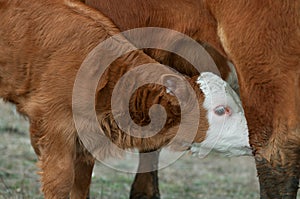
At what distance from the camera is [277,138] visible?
5785 millimetres

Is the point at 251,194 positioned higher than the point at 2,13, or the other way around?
the point at 2,13

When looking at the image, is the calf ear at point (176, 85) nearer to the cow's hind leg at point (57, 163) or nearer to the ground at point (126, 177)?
the cow's hind leg at point (57, 163)

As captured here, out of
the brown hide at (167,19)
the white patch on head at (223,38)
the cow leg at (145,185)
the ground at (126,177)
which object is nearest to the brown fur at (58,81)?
the brown hide at (167,19)

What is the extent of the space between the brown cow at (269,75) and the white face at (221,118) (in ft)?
0.61

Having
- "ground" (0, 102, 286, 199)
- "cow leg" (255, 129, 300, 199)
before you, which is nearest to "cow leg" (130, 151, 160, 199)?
"ground" (0, 102, 286, 199)

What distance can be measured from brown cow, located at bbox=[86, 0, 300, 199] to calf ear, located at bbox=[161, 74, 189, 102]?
384mm

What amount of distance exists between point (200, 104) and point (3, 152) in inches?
Result: 179

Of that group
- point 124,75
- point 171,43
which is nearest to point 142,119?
point 124,75

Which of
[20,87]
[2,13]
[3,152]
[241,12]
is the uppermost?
[241,12]

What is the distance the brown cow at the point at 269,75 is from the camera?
572cm

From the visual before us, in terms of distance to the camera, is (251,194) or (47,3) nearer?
(47,3)

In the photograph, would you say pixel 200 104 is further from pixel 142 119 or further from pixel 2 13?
pixel 2 13

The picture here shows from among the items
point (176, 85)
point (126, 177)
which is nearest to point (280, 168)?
point (176, 85)

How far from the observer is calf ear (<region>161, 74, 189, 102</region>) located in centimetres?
600
